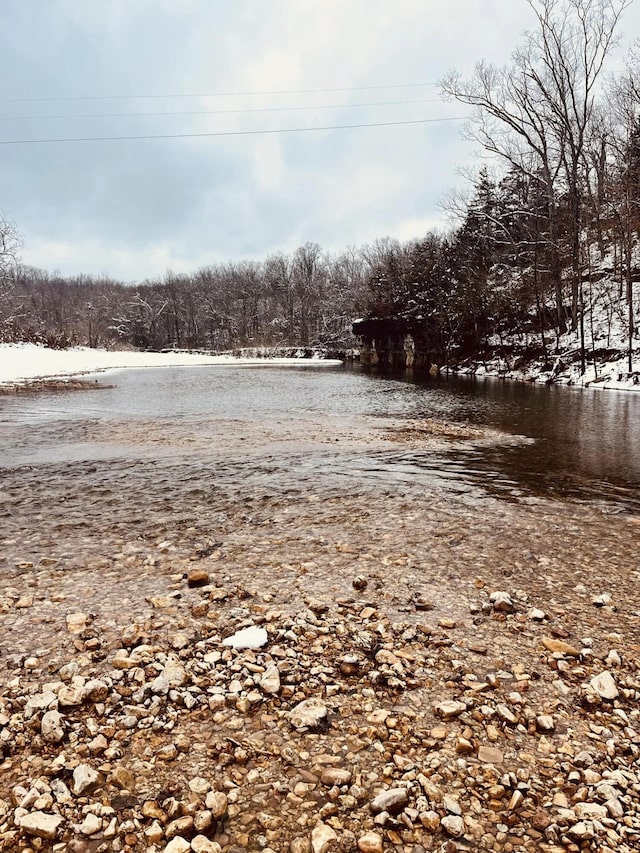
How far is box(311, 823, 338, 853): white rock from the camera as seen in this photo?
6.06 ft

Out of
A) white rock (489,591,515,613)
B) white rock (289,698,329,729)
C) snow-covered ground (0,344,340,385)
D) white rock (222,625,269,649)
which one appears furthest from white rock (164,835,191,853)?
snow-covered ground (0,344,340,385)

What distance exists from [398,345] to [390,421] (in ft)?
140

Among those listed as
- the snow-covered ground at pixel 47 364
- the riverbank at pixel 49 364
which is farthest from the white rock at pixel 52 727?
the snow-covered ground at pixel 47 364

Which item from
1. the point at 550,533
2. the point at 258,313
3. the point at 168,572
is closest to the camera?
the point at 168,572

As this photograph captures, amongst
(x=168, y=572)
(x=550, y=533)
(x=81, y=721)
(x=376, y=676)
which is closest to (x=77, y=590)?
(x=168, y=572)

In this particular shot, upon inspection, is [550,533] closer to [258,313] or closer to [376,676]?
[376,676]

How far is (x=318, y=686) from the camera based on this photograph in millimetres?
2809

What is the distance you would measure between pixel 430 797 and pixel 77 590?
3062mm

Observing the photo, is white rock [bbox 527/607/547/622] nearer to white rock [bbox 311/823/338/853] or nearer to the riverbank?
white rock [bbox 311/823/338/853]

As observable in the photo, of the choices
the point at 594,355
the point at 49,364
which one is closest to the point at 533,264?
the point at 594,355

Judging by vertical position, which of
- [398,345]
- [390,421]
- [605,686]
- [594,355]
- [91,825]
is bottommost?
[605,686]

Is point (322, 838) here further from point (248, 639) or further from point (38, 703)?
point (38, 703)

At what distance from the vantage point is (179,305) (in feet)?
367

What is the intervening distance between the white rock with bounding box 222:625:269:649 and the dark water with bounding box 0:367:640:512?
4.40 meters
